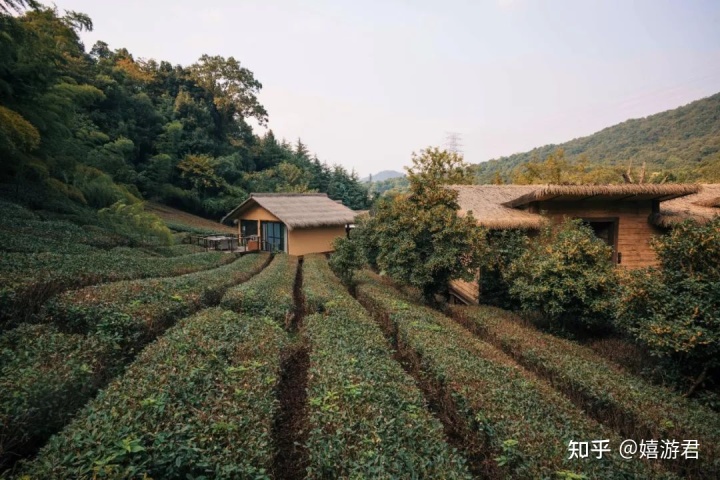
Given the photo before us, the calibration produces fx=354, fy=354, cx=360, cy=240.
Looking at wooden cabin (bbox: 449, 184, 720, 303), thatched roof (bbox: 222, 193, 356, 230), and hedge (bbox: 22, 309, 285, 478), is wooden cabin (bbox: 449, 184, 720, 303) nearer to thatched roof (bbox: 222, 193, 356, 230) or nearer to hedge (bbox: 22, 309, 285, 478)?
hedge (bbox: 22, 309, 285, 478)

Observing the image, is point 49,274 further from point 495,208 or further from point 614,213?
point 614,213

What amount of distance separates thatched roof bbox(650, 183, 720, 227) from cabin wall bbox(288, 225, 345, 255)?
16.3m

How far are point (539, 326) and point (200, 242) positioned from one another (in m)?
22.9

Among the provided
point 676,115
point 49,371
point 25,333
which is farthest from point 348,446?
point 676,115

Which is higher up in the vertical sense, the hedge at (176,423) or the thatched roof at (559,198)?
the thatched roof at (559,198)

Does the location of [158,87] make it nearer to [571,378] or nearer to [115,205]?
[115,205]

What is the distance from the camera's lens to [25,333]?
5.46 meters

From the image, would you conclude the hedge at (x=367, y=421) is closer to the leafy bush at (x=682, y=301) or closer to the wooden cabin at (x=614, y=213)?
the leafy bush at (x=682, y=301)

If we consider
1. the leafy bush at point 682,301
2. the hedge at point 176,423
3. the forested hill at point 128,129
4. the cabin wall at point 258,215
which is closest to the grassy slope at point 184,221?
the forested hill at point 128,129

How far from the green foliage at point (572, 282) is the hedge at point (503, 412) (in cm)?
A: 265

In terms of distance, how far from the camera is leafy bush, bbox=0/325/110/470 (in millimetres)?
3756

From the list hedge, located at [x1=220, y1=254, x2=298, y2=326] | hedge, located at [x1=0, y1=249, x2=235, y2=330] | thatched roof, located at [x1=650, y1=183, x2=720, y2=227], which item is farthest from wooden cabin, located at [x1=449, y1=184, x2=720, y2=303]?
hedge, located at [x1=0, y1=249, x2=235, y2=330]

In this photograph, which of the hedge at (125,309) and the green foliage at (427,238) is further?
the green foliage at (427,238)

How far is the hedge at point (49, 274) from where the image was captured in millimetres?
6355
